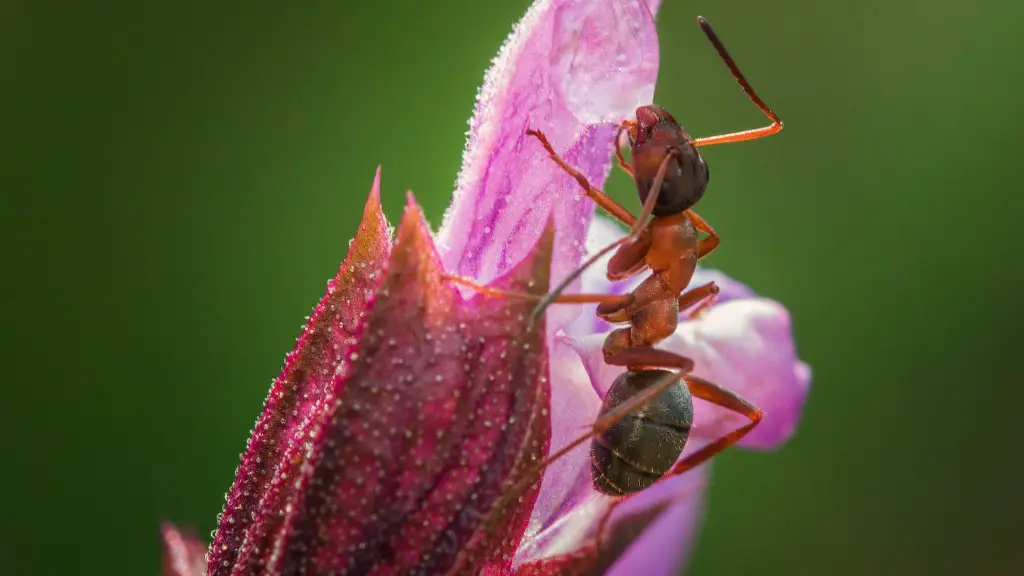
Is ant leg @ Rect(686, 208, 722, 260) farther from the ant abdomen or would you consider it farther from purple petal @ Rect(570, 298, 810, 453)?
the ant abdomen

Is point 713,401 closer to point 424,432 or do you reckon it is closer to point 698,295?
point 698,295

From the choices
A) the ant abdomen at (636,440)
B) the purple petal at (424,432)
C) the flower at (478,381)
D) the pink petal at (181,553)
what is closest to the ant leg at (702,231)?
the flower at (478,381)

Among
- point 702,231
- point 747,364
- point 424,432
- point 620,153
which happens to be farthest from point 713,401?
point 424,432

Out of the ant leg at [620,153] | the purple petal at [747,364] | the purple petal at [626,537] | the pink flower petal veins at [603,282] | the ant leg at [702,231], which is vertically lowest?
the purple petal at [626,537]

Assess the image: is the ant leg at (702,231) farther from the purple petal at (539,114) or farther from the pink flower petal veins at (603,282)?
the purple petal at (539,114)

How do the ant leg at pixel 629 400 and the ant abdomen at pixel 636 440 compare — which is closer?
the ant leg at pixel 629 400

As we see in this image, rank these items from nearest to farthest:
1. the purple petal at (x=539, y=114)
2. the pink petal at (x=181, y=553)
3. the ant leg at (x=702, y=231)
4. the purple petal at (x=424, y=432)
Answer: the purple petal at (x=424, y=432), the purple petal at (x=539, y=114), the pink petal at (x=181, y=553), the ant leg at (x=702, y=231)
